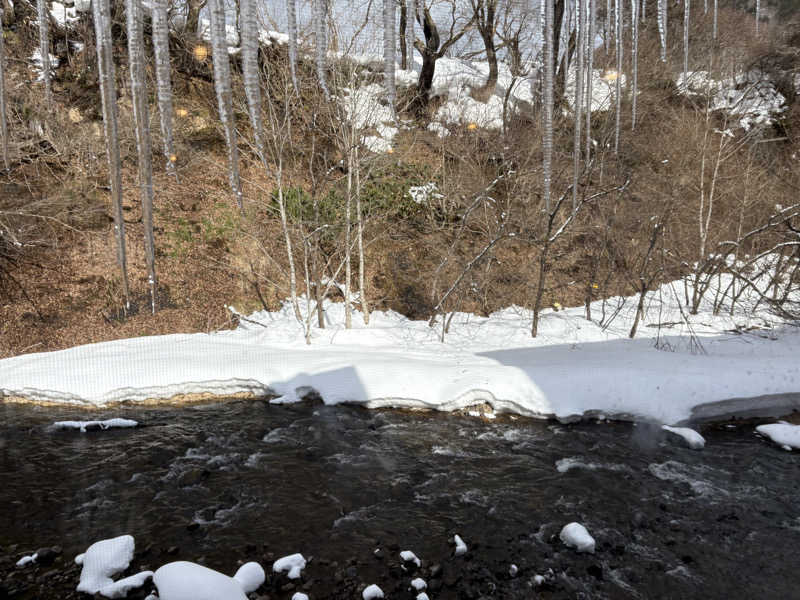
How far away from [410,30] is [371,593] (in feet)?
70.3

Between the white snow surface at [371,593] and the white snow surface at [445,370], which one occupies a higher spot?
the white snow surface at [445,370]

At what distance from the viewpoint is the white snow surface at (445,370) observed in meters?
7.79

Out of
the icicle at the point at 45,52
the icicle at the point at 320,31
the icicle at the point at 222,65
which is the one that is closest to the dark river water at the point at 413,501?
the icicle at the point at 222,65

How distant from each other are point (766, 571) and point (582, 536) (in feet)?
5.38

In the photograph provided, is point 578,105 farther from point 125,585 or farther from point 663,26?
point 125,585

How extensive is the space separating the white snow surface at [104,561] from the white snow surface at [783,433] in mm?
8476

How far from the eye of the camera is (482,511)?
535 centimetres

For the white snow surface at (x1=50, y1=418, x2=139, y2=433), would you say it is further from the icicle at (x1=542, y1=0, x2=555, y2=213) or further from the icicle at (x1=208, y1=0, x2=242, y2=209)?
the icicle at (x1=542, y1=0, x2=555, y2=213)

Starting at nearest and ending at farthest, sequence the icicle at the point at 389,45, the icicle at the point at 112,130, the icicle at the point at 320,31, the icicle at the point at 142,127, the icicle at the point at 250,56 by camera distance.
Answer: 1. the icicle at the point at 112,130
2. the icicle at the point at 142,127
3. the icicle at the point at 250,56
4. the icicle at the point at 320,31
5. the icicle at the point at 389,45

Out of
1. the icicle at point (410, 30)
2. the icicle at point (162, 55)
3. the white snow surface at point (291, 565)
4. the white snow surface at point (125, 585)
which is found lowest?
the white snow surface at point (291, 565)

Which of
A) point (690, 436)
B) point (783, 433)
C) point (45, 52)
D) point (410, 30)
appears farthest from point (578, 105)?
point (45, 52)

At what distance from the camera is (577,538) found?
470 cm

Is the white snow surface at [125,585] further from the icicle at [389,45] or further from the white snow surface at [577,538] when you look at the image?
the icicle at [389,45]

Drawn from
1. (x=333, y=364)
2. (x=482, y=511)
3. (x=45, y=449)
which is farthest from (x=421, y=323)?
(x=45, y=449)
